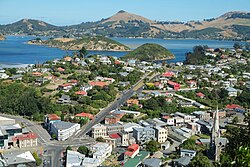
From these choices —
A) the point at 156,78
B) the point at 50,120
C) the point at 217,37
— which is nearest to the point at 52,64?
the point at 156,78

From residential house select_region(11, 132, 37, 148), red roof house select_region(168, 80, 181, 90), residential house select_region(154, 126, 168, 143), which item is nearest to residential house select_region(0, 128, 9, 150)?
residential house select_region(11, 132, 37, 148)

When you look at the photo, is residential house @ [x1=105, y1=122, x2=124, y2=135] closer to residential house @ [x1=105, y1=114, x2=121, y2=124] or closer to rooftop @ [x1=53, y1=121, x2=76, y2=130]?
residential house @ [x1=105, y1=114, x2=121, y2=124]

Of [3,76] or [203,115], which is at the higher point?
[3,76]

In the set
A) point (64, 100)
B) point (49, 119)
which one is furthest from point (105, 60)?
point (49, 119)

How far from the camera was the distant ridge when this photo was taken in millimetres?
65188

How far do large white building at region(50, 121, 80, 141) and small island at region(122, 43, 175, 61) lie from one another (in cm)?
1699

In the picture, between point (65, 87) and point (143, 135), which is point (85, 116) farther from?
point (65, 87)

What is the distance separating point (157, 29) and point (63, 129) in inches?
2460

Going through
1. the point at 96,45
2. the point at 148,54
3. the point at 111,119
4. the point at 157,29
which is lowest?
the point at 111,119

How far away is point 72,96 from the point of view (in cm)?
1391

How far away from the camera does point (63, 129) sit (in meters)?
9.70

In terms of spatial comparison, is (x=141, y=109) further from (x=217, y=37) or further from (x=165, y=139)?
(x=217, y=37)

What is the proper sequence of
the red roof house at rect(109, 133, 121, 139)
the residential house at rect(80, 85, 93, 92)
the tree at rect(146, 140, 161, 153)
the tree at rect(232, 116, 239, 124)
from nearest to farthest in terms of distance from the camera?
1. the tree at rect(146, 140, 161, 153)
2. the red roof house at rect(109, 133, 121, 139)
3. the tree at rect(232, 116, 239, 124)
4. the residential house at rect(80, 85, 93, 92)

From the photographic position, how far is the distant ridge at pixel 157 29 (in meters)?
65.2
